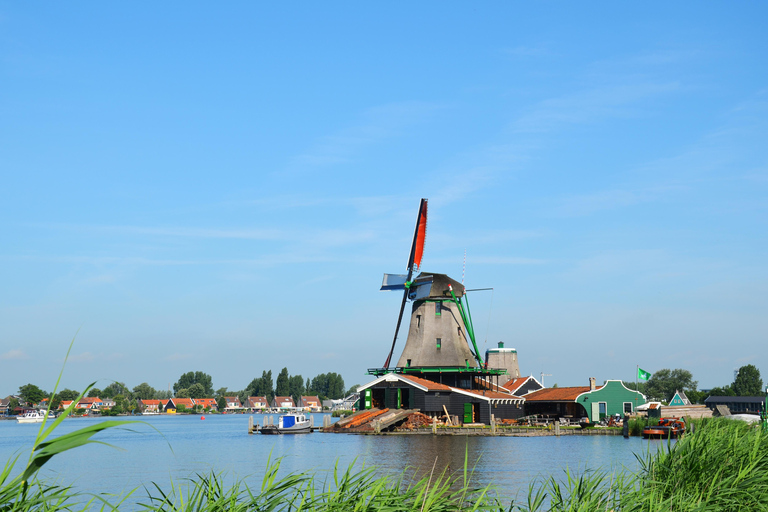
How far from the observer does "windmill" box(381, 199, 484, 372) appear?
206ft

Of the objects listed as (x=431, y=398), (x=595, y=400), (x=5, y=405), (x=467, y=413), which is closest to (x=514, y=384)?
(x=595, y=400)

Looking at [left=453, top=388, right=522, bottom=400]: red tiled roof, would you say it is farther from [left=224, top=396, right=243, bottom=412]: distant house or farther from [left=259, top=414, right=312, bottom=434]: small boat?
[left=224, top=396, right=243, bottom=412]: distant house

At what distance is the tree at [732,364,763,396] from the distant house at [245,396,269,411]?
100370 millimetres

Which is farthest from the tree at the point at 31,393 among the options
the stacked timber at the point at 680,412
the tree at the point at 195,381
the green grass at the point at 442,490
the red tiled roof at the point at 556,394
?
the green grass at the point at 442,490

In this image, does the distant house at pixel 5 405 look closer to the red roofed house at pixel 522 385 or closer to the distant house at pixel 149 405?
the distant house at pixel 149 405

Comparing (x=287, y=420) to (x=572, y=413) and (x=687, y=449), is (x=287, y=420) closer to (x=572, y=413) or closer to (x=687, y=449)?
(x=572, y=413)

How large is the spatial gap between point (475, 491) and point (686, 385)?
124 metres

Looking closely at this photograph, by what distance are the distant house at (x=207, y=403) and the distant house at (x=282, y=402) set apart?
19.3 m

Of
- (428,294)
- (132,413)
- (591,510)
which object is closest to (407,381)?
(428,294)

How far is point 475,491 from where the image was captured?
1061 cm

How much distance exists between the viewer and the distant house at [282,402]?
16338 cm

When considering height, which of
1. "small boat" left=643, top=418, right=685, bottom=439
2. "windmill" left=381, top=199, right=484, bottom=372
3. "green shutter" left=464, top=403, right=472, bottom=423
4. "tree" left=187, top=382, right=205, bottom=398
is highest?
"windmill" left=381, top=199, right=484, bottom=372

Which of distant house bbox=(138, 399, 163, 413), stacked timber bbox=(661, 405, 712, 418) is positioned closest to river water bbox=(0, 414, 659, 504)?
stacked timber bbox=(661, 405, 712, 418)

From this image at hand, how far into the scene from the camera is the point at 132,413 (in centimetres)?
15300
